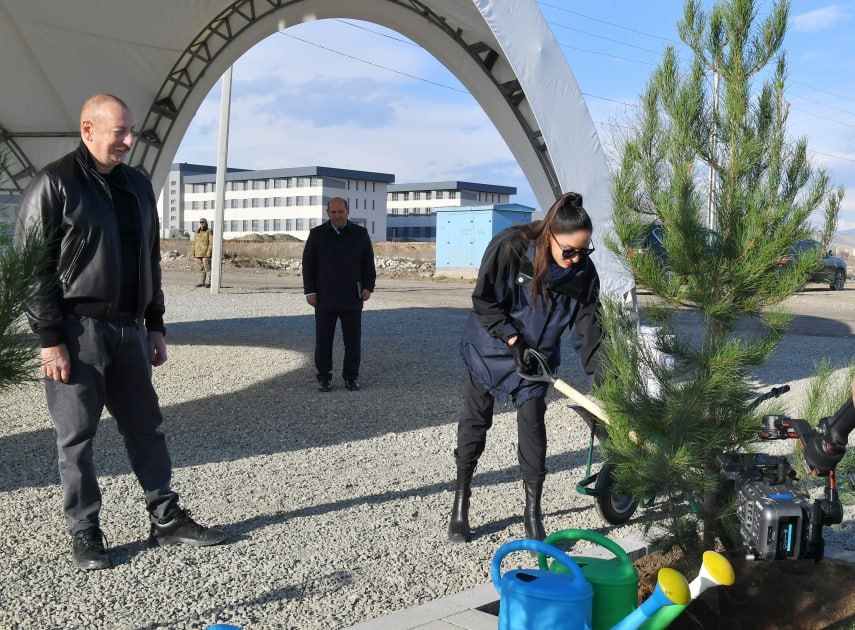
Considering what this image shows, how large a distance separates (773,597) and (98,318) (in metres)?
3.00

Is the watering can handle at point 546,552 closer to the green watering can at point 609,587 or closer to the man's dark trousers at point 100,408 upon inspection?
the green watering can at point 609,587

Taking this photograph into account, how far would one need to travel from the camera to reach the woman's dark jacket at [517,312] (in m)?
3.99

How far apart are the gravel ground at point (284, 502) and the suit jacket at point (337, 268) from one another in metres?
0.89

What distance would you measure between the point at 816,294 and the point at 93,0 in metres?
20.0

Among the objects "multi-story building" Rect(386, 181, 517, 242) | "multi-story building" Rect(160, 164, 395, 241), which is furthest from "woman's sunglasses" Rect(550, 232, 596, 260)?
"multi-story building" Rect(386, 181, 517, 242)

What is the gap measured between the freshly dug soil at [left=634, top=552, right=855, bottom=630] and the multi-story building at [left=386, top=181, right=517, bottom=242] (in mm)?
70732

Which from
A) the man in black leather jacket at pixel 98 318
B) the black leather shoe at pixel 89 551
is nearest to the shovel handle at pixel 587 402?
the man in black leather jacket at pixel 98 318

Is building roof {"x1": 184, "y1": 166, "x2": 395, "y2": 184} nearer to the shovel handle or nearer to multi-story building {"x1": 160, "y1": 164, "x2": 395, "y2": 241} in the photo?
multi-story building {"x1": 160, "y1": 164, "x2": 395, "y2": 241}

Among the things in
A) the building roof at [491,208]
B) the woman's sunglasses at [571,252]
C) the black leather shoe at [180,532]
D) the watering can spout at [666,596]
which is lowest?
the black leather shoe at [180,532]

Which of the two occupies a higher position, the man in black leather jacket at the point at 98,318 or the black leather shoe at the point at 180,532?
the man in black leather jacket at the point at 98,318

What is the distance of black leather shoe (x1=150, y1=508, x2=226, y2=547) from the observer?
4.01 m

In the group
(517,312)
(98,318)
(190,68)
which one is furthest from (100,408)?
(190,68)

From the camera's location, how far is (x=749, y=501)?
2625mm

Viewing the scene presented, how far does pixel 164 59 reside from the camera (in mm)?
9953
